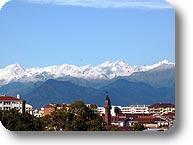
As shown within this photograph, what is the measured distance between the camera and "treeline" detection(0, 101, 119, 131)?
13.8 feet

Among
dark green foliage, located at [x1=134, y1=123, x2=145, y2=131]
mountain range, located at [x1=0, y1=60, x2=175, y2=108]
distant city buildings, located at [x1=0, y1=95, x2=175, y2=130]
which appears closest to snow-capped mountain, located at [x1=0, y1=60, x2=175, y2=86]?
mountain range, located at [x1=0, y1=60, x2=175, y2=108]

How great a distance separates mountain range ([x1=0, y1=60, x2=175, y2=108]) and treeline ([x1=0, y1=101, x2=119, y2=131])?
7 centimetres

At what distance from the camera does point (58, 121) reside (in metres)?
4.20

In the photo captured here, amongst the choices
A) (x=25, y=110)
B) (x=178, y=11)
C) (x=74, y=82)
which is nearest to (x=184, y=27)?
(x=178, y=11)

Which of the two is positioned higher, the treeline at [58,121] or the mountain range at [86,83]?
the mountain range at [86,83]

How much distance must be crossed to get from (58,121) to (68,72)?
0.30 m

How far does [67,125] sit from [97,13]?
0.70 metres

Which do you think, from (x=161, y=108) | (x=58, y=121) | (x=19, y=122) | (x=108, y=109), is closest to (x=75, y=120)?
(x=58, y=121)

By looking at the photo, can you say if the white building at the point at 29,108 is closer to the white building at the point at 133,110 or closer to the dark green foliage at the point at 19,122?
the dark green foliage at the point at 19,122

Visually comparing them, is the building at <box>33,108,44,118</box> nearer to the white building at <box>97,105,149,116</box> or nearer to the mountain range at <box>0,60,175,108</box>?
the mountain range at <box>0,60,175,108</box>

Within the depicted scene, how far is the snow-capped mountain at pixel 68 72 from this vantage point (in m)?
4.17

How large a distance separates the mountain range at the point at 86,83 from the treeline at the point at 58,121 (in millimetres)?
70

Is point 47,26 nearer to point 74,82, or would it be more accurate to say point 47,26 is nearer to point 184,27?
point 74,82

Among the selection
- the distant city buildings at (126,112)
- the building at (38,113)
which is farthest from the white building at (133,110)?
the building at (38,113)
